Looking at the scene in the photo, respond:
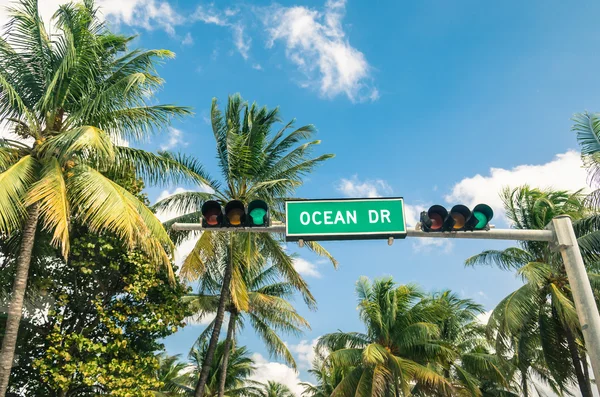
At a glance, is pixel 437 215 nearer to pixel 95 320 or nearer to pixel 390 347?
pixel 95 320

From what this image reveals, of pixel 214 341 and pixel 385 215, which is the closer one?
pixel 385 215

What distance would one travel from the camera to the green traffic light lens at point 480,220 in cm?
561

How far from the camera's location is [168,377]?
33250 millimetres

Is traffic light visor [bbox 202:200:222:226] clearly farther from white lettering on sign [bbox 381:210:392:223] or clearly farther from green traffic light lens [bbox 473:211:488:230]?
green traffic light lens [bbox 473:211:488:230]

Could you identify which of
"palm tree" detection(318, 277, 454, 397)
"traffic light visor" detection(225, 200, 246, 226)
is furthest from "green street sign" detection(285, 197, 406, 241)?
"palm tree" detection(318, 277, 454, 397)

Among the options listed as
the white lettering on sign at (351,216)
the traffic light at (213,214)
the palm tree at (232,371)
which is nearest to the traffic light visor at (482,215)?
the white lettering on sign at (351,216)

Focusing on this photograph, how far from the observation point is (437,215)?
5.70 m

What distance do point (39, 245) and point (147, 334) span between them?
421cm

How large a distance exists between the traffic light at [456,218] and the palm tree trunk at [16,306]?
31.2ft

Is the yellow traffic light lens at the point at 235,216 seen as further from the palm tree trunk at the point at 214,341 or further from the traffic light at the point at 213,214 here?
the palm tree trunk at the point at 214,341

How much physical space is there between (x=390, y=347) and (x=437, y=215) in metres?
15.9

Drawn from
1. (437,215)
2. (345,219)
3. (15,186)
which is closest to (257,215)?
(345,219)

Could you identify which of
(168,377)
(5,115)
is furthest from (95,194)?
(168,377)

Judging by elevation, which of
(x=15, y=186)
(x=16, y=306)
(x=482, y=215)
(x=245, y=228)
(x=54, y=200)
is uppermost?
(x=15, y=186)
